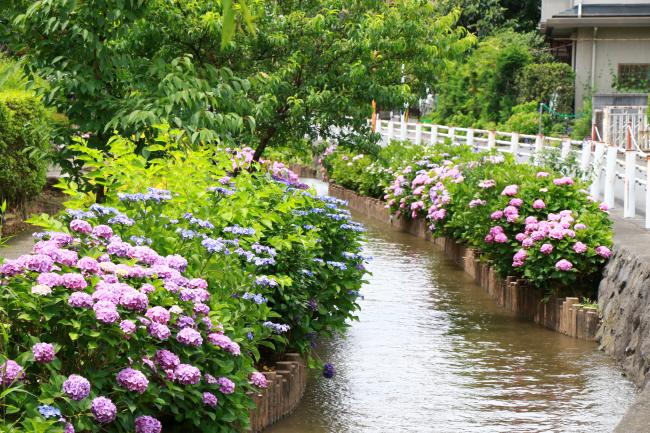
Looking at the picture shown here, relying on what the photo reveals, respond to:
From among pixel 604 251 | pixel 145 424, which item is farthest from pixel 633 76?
pixel 145 424

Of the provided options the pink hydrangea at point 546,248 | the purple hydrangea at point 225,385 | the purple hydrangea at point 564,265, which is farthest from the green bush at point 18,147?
the purple hydrangea at point 225,385

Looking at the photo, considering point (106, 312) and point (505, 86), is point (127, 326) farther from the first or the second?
point (505, 86)

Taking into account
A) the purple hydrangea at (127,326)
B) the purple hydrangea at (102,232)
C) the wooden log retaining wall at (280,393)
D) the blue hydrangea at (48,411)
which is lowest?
the wooden log retaining wall at (280,393)

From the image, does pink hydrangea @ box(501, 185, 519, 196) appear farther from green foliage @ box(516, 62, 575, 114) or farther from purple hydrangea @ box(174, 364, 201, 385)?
green foliage @ box(516, 62, 575, 114)

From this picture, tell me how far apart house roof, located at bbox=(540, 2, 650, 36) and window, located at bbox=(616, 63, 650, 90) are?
1.81 meters

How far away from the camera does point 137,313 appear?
630 centimetres

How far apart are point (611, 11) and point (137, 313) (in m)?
37.3

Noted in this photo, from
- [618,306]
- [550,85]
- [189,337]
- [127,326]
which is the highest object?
[550,85]

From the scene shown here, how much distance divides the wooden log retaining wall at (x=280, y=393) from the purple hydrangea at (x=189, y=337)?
208cm

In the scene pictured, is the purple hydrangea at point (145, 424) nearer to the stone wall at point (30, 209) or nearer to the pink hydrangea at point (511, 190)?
the pink hydrangea at point (511, 190)

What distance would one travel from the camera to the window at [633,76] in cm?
4141

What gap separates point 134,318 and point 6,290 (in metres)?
0.69

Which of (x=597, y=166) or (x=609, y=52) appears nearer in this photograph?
(x=597, y=166)

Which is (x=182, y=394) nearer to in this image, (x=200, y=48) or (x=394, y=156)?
(x=200, y=48)
